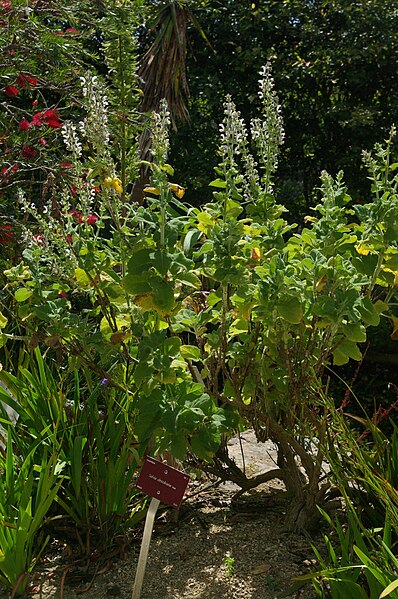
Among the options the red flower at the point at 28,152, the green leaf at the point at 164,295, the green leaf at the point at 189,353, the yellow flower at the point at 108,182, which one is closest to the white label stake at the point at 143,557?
the green leaf at the point at 189,353

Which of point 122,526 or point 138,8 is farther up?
point 138,8

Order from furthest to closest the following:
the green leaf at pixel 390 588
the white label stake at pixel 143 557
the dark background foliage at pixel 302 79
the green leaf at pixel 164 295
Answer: the dark background foliage at pixel 302 79
the white label stake at pixel 143 557
the green leaf at pixel 164 295
the green leaf at pixel 390 588

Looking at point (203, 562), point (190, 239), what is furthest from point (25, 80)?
point (203, 562)

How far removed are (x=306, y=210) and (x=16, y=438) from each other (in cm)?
495

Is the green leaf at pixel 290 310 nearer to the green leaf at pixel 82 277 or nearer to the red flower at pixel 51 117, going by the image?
the green leaf at pixel 82 277

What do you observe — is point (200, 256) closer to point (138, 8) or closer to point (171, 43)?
point (138, 8)

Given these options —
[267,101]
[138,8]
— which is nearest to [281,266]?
[267,101]

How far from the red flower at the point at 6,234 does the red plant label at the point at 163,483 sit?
2.11 m

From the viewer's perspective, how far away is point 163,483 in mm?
2492

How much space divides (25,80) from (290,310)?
2.51 m

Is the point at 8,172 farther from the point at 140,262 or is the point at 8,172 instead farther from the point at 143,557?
the point at 143,557

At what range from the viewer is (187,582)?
2666mm

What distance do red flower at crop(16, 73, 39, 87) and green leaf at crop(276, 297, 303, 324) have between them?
97.1 inches

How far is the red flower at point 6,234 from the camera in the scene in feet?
13.5
